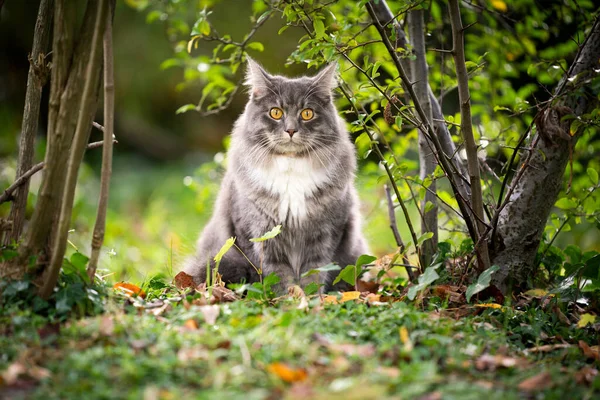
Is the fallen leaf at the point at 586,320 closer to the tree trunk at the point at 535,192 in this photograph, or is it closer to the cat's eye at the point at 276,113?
the tree trunk at the point at 535,192

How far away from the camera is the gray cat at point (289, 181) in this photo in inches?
137

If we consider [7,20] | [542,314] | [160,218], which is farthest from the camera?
[7,20]

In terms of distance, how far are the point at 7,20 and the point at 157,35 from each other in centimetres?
202

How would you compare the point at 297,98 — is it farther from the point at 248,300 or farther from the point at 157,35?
the point at 157,35

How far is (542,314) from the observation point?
269cm

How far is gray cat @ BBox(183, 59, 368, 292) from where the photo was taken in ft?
11.4

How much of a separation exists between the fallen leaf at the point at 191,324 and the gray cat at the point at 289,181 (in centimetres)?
124

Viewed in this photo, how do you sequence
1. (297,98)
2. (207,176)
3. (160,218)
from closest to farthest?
(297,98) < (207,176) < (160,218)

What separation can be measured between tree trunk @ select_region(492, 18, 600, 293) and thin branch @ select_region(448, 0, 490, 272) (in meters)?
0.15

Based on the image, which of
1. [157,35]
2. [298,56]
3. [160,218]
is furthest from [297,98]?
[157,35]

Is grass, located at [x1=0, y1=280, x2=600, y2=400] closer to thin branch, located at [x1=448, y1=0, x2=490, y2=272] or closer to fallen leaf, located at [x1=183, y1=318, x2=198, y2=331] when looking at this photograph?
fallen leaf, located at [x1=183, y1=318, x2=198, y2=331]

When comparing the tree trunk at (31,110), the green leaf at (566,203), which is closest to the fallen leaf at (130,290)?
the tree trunk at (31,110)

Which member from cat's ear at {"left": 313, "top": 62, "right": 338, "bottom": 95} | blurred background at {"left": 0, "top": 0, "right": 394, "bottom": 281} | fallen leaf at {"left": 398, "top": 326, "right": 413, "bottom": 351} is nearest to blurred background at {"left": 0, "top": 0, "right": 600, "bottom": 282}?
blurred background at {"left": 0, "top": 0, "right": 394, "bottom": 281}

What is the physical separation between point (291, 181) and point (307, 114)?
0.41 metres
